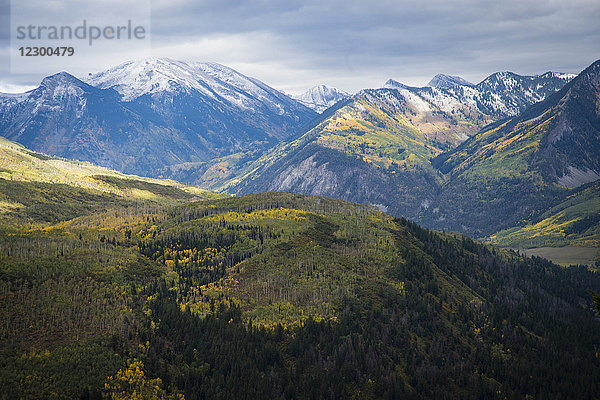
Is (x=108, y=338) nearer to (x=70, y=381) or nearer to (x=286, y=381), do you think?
(x=70, y=381)

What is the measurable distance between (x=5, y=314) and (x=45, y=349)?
80.7 ft

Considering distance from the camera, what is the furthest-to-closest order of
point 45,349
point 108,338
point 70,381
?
1. point 108,338
2. point 45,349
3. point 70,381

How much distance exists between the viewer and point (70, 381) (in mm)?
159125

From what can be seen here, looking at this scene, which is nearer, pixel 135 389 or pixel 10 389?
pixel 10 389

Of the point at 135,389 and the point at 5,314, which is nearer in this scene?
the point at 135,389

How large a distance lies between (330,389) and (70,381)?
96810 mm

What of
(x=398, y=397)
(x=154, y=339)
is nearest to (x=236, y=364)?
(x=154, y=339)

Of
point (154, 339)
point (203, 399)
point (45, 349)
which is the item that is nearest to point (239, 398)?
point (203, 399)

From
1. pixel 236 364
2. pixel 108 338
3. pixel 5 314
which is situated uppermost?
pixel 5 314

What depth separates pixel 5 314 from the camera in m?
181

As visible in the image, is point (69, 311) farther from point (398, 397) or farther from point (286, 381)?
point (398, 397)

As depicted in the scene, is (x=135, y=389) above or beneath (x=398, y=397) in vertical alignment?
above

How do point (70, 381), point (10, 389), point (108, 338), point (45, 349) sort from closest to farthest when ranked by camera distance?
1. point (10, 389)
2. point (70, 381)
3. point (45, 349)
4. point (108, 338)

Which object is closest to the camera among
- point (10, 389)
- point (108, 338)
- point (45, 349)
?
point (10, 389)
